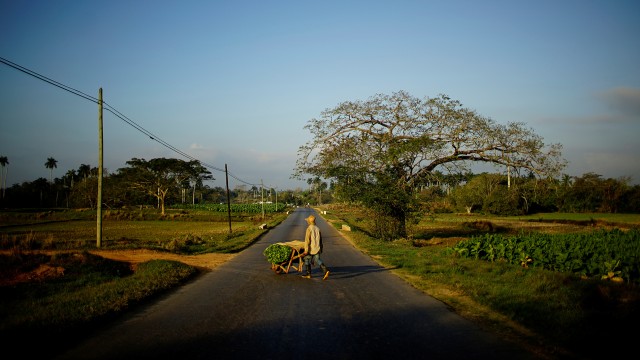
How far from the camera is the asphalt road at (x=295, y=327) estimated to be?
17.8ft

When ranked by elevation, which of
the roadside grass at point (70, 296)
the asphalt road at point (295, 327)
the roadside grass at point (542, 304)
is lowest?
the roadside grass at point (542, 304)

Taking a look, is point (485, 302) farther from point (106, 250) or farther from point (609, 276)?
point (106, 250)

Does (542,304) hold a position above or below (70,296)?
below

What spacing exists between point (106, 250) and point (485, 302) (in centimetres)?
1716

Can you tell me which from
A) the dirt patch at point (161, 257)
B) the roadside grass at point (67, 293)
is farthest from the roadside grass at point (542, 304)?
the dirt patch at point (161, 257)

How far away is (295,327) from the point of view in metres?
6.68

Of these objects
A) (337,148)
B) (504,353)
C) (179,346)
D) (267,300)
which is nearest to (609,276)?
(504,353)

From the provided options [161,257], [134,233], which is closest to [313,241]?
[161,257]

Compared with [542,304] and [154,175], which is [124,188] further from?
[542,304]

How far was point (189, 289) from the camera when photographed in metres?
10.3

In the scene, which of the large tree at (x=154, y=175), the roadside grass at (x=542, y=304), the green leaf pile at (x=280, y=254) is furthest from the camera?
the large tree at (x=154, y=175)

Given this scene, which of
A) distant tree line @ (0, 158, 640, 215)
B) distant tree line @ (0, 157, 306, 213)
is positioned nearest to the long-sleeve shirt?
distant tree line @ (0, 158, 640, 215)

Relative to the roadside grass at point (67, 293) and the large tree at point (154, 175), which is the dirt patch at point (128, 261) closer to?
the roadside grass at point (67, 293)

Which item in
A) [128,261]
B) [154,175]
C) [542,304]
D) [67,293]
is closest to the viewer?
[542,304]
